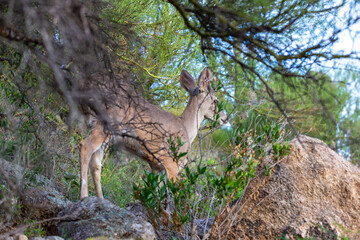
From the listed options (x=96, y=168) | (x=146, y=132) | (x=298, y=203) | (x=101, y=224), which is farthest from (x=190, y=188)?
(x=96, y=168)

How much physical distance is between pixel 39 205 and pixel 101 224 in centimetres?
107

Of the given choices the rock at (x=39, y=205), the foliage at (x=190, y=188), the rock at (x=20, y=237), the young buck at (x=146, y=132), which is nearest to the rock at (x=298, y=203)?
the foliage at (x=190, y=188)

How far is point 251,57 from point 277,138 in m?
1.78

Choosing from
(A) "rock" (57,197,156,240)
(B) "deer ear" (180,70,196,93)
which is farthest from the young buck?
(A) "rock" (57,197,156,240)

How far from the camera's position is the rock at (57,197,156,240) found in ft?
13.8

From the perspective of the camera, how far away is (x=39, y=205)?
4.94m

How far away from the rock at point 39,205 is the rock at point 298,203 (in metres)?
1.78

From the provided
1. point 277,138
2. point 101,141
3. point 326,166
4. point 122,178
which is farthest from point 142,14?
point 326,166

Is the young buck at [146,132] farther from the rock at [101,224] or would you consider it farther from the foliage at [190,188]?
the rock at [101,224]

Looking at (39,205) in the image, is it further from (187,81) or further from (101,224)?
(187,81)

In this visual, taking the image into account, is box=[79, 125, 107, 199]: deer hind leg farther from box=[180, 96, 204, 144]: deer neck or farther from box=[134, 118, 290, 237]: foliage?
box=[180, 96, 204, 144]: deer neck

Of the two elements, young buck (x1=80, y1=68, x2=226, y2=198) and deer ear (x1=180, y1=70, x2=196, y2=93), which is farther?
deer ear (x1=180, y1=70, x2=196, y2=93)

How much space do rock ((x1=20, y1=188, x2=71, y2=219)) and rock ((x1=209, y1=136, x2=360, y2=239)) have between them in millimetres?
1783

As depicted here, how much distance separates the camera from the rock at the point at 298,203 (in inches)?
181
